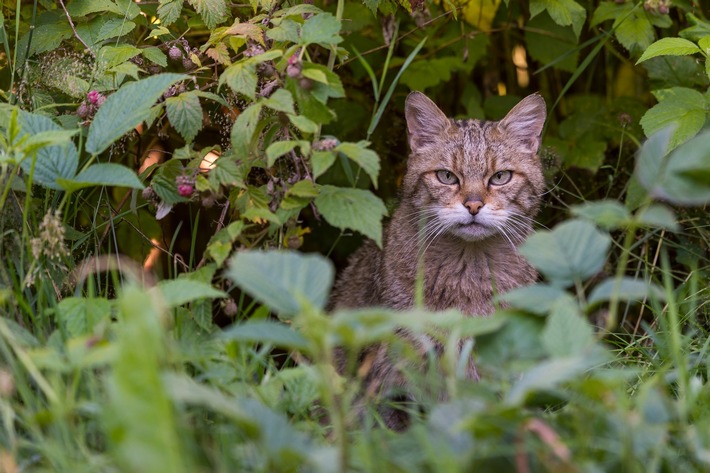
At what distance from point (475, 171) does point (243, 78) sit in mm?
1152

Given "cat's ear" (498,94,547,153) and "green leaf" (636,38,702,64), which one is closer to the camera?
→ "green leaf" (636,38,702,64)

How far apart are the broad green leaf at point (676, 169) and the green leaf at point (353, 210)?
0.99 meters

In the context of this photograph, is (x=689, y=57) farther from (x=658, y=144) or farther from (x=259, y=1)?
(x=658, y=144)

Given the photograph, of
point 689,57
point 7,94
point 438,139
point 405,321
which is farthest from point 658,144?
point 689,57

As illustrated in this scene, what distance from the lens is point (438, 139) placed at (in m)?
3.65

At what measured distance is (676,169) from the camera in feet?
5.50

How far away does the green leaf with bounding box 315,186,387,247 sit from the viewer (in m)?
2.66

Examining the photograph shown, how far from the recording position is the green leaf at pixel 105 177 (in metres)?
2.34

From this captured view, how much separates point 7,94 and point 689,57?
278 cm

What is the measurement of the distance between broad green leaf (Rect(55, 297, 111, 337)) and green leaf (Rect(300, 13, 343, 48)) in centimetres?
92

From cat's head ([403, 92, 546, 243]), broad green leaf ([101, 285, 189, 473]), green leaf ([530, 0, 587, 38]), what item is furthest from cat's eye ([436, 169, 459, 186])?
broad green leaf ([101, 285, 189, 473])

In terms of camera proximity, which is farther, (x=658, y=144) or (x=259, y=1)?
(x=259, y=1)

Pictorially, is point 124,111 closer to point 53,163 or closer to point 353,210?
point 53,163

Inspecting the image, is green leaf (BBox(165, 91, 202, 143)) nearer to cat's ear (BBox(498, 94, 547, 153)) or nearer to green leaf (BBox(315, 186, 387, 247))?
green leaf (BBox(315, 186, 387, 247))
